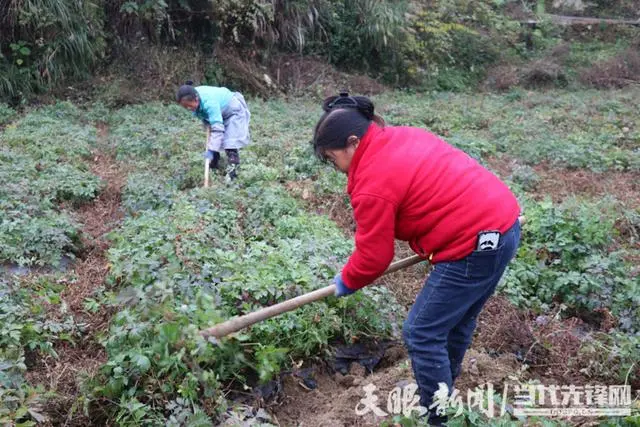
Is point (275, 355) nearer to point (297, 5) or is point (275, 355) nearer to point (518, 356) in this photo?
point (518, 356)

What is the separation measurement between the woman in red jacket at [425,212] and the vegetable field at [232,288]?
1.59 feet

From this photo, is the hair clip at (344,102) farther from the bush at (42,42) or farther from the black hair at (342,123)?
the bush at (42,42)

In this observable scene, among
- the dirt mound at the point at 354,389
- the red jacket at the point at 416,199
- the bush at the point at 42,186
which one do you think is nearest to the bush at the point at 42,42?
the bush at the point at 42,186

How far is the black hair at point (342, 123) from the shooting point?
258 cm

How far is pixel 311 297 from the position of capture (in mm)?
2986

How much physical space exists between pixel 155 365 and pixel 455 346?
5.12 feet

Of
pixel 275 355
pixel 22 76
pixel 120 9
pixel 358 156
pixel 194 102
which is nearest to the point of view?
pixel 358 156

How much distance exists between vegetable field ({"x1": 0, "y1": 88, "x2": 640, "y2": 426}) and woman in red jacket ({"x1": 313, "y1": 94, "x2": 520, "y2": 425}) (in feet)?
1.59

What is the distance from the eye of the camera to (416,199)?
8.38 feet

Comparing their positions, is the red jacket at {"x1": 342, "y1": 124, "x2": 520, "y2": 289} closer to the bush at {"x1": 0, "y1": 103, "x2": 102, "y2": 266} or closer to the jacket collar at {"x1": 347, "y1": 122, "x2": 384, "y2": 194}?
the jacket collar at {"x1": 347, "y1": 122, "x2": 384, "y2": 194}

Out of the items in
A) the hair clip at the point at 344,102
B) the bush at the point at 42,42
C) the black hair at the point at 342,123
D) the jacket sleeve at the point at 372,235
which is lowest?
the bush at the point at 42,42

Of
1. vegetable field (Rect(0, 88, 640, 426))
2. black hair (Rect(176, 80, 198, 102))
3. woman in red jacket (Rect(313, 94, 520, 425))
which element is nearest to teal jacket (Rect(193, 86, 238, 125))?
black hair (Rect(176, 80, 198, 102))

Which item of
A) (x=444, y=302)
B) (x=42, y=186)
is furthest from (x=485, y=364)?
(x=42, y=186)

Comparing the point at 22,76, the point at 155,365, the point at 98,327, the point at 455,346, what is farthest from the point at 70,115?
the point at 455,346
